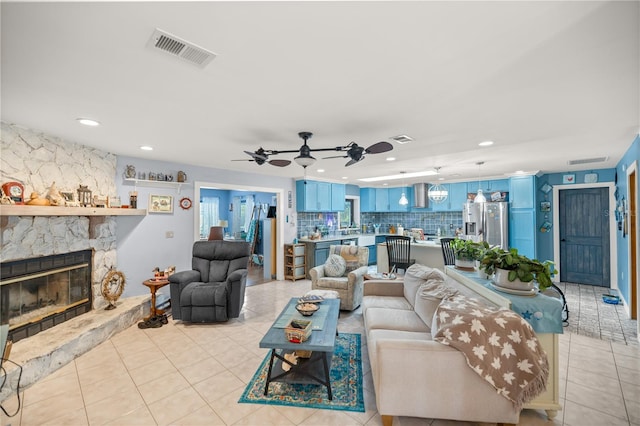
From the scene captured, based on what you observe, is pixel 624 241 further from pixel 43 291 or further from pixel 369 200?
pixel 43 291

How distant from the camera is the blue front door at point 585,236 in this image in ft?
17.8

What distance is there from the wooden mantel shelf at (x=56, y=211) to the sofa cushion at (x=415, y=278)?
152 inches

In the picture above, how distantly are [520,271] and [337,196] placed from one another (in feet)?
17.4

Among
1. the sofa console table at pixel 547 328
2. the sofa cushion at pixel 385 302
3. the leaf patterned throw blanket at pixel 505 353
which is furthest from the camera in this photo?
the sofa cushion at pixel 385 302

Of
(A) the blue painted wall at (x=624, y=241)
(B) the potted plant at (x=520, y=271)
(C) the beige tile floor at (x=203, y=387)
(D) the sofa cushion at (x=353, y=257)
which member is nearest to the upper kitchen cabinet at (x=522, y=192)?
(A) the blue painted wall at (x=624, y=241)

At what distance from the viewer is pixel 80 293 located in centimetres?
352

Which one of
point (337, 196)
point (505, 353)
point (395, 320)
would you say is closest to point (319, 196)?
point (337, 196)

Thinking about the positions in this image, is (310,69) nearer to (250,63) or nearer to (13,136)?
(250,63)

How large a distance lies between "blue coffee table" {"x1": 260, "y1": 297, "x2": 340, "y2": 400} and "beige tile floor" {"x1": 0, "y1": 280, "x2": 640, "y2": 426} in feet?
0.75

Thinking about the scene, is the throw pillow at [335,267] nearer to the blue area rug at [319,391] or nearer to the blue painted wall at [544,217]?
the blue area rug at [319,391]

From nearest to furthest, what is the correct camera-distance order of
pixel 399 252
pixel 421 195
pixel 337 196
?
1. pixel 399 252
2. pixel 337 196
3. pixel 421 195

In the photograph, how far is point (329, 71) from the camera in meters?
1.75

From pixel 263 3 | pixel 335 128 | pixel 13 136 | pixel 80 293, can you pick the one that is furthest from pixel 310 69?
pixel 80 293

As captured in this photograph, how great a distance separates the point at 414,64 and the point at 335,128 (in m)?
1.26
